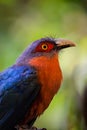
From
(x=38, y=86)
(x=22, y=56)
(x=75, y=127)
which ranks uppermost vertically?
(x=22, y=56)

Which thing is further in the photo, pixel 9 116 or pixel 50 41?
pixel 50 41

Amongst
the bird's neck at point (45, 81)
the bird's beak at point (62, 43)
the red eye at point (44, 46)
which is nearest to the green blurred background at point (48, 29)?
the bird's beak at point (62, 43)

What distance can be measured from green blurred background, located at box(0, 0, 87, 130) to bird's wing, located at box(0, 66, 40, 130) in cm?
81

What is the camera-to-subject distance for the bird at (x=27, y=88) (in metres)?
4.96

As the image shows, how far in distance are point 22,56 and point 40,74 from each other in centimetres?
34

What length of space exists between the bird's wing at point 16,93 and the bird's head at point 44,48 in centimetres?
18

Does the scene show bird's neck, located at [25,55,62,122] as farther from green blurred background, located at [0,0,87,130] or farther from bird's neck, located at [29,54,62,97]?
green blurred background, located at [0,0,87,130]

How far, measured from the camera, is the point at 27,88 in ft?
16.9

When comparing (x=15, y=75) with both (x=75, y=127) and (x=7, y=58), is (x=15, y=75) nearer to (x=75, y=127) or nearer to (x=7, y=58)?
(x=75, y=127)

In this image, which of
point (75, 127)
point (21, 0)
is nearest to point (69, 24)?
point (21, 0)

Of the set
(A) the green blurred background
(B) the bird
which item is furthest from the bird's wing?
(A) the green blurred background

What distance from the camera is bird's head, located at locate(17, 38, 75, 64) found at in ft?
17.9

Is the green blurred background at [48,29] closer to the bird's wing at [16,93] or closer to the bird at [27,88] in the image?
the bird at [27,88]

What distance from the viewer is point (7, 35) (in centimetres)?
778
